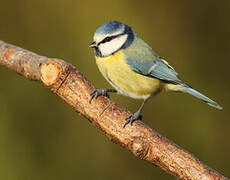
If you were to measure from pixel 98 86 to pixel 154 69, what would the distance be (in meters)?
0.53

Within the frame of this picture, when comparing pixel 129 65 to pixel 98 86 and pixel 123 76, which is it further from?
pixel 98 86

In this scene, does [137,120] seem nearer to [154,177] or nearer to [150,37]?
[154,177]

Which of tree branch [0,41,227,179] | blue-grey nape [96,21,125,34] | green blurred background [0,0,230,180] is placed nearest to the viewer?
tree branch [0,41,227,179]

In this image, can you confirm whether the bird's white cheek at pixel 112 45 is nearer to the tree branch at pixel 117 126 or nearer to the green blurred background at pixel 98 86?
the tree branch at pixel 117 126

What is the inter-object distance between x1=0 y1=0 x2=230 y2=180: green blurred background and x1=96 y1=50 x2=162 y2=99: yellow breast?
50cm

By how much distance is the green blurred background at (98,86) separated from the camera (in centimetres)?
183

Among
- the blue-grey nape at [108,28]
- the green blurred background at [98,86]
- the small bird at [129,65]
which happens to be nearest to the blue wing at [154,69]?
the small bird at [129,65]

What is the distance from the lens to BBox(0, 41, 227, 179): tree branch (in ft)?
3.77

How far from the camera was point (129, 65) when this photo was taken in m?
1.38

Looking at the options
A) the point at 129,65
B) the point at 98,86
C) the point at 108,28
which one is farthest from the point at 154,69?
the point at 98,86

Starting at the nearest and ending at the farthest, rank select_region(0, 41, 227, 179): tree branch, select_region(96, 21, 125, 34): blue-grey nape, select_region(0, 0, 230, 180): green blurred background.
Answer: select_region(0, 41, 227, 179): tree branch → select_region(96, 21, 125, 34): blue-grey nape → select_region(0, 0, 230, 180): green blurred background

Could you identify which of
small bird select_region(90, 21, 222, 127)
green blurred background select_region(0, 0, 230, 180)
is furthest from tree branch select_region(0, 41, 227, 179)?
green blurred background select_region(0, 0, 230, 180)

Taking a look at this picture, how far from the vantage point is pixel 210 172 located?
1140 mm

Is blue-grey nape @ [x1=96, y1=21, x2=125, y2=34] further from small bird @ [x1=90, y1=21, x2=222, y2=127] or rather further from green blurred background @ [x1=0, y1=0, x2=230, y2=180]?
green blurred background @ [x1=0, y1=0, x2=230, y2=180]
